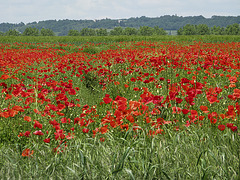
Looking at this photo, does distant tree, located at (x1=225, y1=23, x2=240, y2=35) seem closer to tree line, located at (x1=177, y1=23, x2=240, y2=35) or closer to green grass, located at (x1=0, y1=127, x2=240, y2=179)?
tree line, located at (x1=177, y1=23, x2=240, y2=35)

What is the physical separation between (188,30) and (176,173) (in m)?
99.1

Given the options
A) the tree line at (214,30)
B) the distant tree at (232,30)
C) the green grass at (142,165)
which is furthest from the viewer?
the tree line at (214,30)

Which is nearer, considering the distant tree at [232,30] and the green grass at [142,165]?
the green grass at [142,165]

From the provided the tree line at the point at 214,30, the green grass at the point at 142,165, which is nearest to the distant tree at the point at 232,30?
the tree line at the point at 214,30

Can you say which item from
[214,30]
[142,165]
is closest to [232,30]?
[214,30]

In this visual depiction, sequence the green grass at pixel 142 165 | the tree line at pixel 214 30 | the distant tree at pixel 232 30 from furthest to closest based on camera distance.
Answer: the tree line at pixel 214 30 < the distant tree at pixel 232 30 < the green grass at pixel 142 165

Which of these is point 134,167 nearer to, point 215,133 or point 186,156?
point 186,156

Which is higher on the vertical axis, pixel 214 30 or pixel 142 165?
pixel 214 30

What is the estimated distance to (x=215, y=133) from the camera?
2572 millimetres

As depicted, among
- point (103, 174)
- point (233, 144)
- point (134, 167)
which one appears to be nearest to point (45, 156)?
point (103, 174)

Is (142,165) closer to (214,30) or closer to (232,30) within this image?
(232,30)

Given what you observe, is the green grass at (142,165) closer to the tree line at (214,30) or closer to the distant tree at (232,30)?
the tree line at (214,30)

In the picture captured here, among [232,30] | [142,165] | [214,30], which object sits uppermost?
[214,30]

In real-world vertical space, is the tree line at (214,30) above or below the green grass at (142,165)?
above
